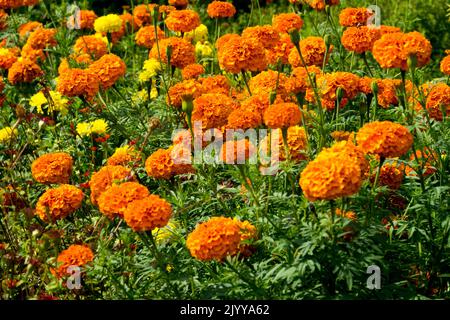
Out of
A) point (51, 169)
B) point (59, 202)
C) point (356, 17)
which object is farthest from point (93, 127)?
point (356, 17)

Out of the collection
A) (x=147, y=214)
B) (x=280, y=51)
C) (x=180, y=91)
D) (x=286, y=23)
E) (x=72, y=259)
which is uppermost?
(x=286, y=23)

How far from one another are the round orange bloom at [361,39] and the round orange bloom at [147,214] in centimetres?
146

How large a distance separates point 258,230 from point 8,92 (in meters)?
2.60

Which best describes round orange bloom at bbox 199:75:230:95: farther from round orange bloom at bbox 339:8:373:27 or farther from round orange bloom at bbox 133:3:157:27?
round orange bloom at bbox 133:3:157:27

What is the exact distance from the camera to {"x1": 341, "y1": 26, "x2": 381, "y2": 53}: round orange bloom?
3469 mm

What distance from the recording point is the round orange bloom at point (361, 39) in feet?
11.4

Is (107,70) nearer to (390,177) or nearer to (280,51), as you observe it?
(280,51)

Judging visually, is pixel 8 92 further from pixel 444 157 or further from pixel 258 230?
pixel 444 157

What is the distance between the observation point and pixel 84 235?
3.10m

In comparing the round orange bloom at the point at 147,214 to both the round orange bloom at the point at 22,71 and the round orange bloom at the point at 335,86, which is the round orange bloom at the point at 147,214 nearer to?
the round orange bloom at the point at 335,86

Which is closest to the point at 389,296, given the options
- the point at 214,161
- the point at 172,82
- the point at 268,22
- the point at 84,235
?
the point at 214,161

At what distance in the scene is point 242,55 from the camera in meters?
3.21

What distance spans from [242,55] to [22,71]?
1.44 metres
